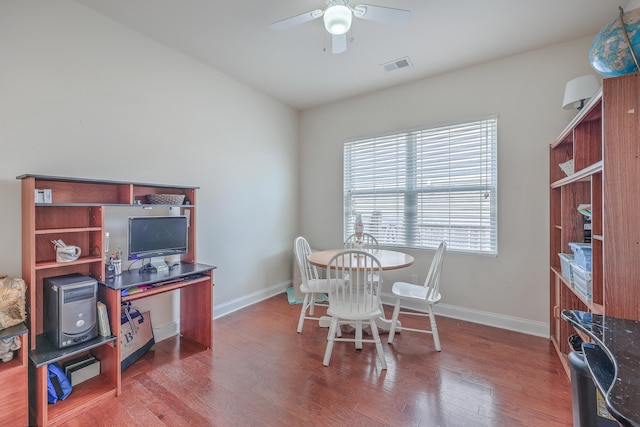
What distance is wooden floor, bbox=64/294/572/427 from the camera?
1652mm

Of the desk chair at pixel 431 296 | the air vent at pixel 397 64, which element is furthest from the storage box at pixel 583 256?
the air vent at pixel 397 64

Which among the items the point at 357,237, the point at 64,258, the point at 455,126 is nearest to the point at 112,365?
the point at 64,258

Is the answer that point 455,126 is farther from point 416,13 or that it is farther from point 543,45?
point 416,13

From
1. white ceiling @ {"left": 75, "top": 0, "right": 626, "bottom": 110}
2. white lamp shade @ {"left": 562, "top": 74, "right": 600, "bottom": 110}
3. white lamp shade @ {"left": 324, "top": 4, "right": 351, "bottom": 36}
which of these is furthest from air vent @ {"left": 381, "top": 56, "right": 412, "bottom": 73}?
white lamp shade @ {"left": 562, "top": 74, "right": 600, "bottom": 110}

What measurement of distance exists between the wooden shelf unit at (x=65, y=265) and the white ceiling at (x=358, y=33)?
4.76ft

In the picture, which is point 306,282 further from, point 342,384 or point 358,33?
point 358,33

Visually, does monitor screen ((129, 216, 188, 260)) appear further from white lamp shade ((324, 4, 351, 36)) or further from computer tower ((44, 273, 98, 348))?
white lamp shade ((324, 4, 351, 36))

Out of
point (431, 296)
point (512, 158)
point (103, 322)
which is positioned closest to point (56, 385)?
point (103, 322)

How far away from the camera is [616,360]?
823 millimetres

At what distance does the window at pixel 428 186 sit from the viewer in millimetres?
2949

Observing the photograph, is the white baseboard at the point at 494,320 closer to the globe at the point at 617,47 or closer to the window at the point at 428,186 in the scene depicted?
the window at the point at 428,186

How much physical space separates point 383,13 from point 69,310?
2.79 metres

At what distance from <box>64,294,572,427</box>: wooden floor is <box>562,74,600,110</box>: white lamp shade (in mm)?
2099

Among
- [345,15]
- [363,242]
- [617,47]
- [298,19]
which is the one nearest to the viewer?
[617,47]
